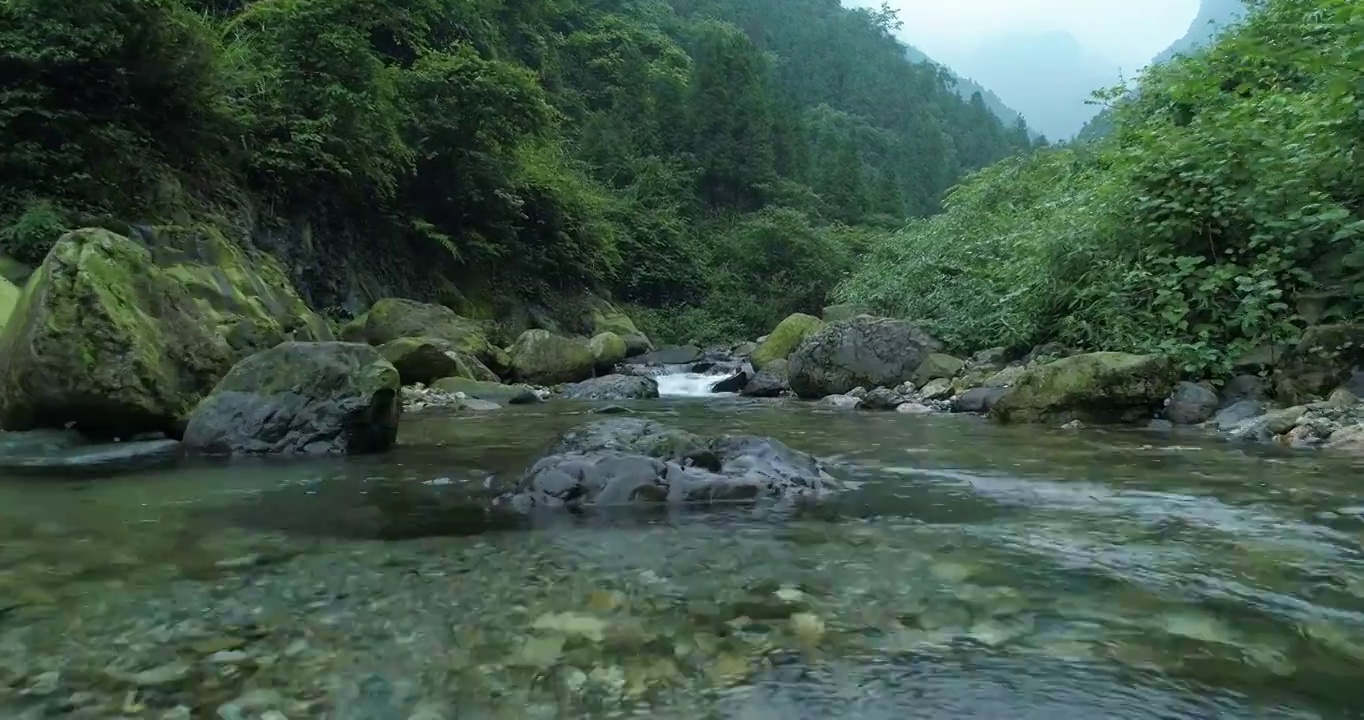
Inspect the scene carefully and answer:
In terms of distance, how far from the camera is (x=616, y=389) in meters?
14.0

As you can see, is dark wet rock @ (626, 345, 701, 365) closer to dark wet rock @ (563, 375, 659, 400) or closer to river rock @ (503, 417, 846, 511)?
dark wet rock @ (563, 375, 659, 400)

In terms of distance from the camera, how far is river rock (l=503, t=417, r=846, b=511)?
191 inches

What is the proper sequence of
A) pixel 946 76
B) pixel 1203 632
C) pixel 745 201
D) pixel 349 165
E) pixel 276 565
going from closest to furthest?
pixel 1203 632 → pixel 276 565 → pixel 349 165 → pixel 745 201 → pixel 946 76

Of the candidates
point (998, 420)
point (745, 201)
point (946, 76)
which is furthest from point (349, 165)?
point (946, 76)

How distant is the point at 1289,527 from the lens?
405 centimetres

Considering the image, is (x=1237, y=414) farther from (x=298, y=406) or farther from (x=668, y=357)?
(x=668, y=357)

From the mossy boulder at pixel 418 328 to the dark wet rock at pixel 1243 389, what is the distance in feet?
33.8

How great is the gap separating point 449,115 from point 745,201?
21.5m

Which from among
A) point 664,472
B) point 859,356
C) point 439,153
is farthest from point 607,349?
point 664,472

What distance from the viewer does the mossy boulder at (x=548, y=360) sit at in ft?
51.2

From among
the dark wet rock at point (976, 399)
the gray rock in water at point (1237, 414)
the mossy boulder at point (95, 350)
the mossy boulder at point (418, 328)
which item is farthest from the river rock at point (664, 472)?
the mossy boulder at point (418, 328)

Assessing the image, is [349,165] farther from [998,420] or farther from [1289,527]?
[1289,527]

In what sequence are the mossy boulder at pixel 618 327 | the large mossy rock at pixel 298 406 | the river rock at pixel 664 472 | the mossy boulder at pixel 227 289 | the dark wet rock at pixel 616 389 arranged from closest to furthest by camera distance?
1. the river rock at pixel 664 472
2. the large mossy rock at pixel 298 406
3. the mossy boulder at pixel 227 289
4. the dark wet rock at pixel 616 389
5. the mossy boulder at pixel 618 327

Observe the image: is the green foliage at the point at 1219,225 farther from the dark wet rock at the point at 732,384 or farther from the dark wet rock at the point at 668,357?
the dark wet rock at the point at 668,357
